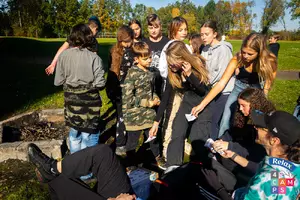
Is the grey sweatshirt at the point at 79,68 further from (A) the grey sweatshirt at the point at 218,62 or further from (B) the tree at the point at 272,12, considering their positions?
(B) the tree at the point at 272,12

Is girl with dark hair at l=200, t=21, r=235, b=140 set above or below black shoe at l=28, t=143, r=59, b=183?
above

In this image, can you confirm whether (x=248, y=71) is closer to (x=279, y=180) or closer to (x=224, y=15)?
(x=279, y=180)

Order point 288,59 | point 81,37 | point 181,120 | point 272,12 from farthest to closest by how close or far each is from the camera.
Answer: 1. point 272,12
2. point 288,59
3. point 181,120
4. point 81,37

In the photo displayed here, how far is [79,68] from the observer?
10.4 ft

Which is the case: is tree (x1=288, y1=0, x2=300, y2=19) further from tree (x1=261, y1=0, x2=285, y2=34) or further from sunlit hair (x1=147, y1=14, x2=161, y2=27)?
sunlit hair (x1=147, y1=14, x2=161, y2=27)

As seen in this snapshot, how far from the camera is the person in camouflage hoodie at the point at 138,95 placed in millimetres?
Result: 3609

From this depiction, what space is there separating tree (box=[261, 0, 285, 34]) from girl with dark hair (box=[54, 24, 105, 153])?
235 feet

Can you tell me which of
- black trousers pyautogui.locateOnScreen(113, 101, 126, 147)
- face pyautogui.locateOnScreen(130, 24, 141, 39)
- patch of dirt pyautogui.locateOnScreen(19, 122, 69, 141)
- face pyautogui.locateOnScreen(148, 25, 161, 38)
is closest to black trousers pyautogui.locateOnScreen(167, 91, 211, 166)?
black trousers pyautogui.locateOnScreen(113, 101, 126, 147)

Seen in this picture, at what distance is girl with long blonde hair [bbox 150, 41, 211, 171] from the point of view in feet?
10.3

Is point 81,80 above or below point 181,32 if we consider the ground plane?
below

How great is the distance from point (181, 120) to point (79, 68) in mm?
1432

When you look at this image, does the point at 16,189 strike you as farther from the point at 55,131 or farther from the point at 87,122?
the point at 55,131

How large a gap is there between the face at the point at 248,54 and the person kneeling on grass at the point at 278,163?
53.6 inches

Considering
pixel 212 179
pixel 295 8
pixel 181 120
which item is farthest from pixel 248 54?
pixel 295 8
